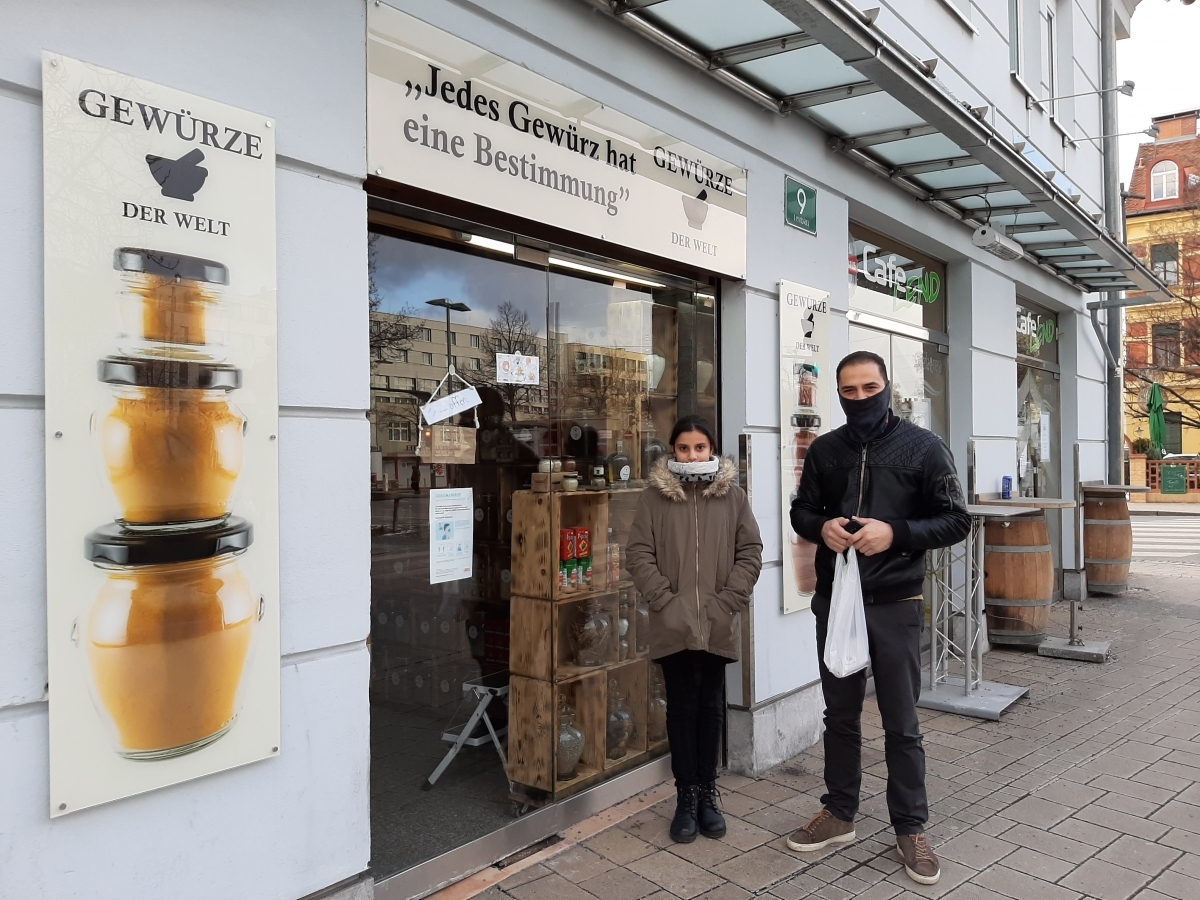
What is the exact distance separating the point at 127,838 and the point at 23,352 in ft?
4.29

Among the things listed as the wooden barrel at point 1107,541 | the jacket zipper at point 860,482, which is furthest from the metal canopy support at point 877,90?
the wooden barrel at point 1107,541

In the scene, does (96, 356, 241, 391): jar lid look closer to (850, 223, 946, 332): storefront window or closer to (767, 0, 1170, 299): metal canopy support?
(767, 0, 1170, 299): metal canopy support

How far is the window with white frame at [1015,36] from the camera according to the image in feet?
29.3

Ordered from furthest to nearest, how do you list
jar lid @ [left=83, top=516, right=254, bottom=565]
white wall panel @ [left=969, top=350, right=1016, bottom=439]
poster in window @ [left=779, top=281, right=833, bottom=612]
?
white wall panel @ [left=969, top=350, right=1016, bottom=439] → poster in window @ [left=779, top=281, right=833, bottom=612] → jar lid @ [left=83, top=516, right=254, bottom=565]

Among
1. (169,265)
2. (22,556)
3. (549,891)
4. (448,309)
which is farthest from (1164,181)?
(22,556)

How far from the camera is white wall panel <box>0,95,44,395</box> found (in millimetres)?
2115

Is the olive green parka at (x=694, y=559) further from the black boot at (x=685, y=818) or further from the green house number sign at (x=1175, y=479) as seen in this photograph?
the green house number sign at (x=1175, y=479)

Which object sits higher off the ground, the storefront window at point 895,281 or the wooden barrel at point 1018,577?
the storefront window at point 895,281

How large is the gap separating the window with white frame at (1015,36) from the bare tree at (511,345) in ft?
24.1

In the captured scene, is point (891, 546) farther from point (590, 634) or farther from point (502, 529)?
point (502, 529)

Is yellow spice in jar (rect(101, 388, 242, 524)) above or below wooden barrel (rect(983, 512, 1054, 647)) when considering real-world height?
above

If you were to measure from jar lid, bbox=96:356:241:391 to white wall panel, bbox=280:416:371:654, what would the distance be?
26 cm

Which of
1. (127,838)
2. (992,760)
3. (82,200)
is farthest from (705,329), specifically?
(127,838)

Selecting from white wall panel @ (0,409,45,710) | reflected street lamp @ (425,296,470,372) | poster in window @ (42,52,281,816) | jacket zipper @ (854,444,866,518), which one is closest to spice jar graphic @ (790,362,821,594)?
jacket zipper @ (854,444,866,518)
